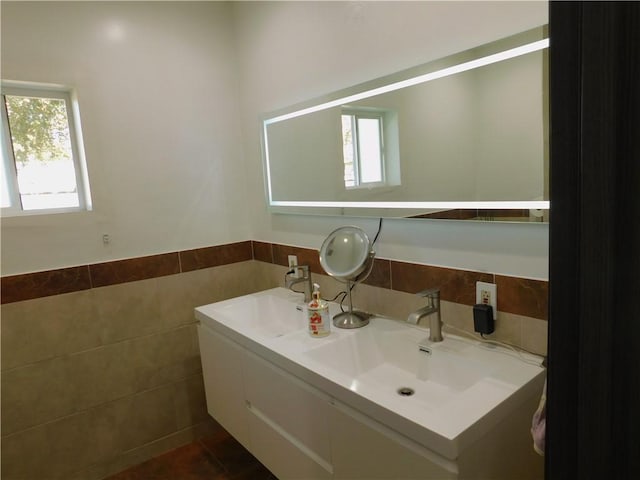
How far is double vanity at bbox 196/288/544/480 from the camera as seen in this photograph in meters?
0.99

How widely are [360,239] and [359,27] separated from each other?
2.72ft

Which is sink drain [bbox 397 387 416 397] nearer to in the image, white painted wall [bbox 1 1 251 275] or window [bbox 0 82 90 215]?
white painted wall [bbox 1 1 251 275]

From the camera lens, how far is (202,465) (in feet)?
7.13

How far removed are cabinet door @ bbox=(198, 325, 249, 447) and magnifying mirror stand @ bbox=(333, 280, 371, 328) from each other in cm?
40

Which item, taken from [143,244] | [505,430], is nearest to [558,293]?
[505,430]

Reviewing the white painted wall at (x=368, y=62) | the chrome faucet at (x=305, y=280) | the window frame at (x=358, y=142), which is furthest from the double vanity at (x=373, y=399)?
the window frame at (x=358, y=142)

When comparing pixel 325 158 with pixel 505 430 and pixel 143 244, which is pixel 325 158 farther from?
pixel 505 430

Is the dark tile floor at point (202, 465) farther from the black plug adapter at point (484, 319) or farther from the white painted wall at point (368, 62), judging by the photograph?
the black plug adapter at point (484, 319)

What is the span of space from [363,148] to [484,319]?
810mm

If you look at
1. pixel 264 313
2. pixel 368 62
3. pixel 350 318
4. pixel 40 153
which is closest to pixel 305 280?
pixel 264 313

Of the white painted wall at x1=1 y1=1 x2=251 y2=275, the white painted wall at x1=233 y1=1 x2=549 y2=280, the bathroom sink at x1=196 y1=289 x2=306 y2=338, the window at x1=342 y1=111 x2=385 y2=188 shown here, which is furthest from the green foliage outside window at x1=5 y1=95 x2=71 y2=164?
the window at x1=342 y1=111 x2=385 y2=188

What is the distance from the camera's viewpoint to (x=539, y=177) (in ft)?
3.81

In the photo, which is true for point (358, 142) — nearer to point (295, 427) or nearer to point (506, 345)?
point (506, 345)

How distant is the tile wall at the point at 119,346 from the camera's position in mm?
1846
